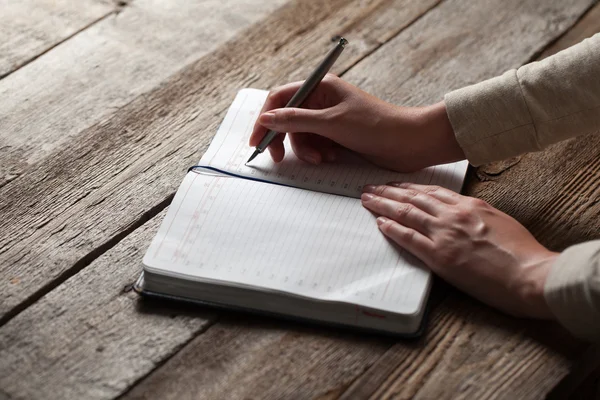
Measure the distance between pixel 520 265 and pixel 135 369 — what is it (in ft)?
1.55

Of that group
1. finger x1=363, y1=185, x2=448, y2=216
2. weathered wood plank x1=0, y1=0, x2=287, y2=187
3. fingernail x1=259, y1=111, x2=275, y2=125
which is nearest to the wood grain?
finger x1=363, y1=185, x2=448, y2=216

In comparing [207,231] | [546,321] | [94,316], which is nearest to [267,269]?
[207,231]

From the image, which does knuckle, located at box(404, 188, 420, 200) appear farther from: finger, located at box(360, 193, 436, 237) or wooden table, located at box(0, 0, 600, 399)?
wooden table, located at box(0, 0, 600, 399)

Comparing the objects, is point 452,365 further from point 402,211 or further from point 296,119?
point 296,119

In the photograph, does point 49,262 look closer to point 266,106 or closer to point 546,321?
point 266,106

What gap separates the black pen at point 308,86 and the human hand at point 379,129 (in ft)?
0.05

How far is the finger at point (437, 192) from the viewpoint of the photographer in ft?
3.24

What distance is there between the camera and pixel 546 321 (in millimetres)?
916

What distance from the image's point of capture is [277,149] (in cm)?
111

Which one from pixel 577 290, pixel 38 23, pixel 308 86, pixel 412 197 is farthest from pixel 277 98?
pixel 38 23

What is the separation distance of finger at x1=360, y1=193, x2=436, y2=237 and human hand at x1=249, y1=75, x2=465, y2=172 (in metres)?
0.09

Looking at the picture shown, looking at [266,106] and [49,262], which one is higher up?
[266,106]

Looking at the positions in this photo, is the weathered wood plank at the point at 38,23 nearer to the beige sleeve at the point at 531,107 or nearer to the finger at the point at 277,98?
the finger at the point at 277,98

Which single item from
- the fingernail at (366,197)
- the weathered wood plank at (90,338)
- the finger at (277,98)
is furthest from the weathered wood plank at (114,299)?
the fingernail at (366,197)
